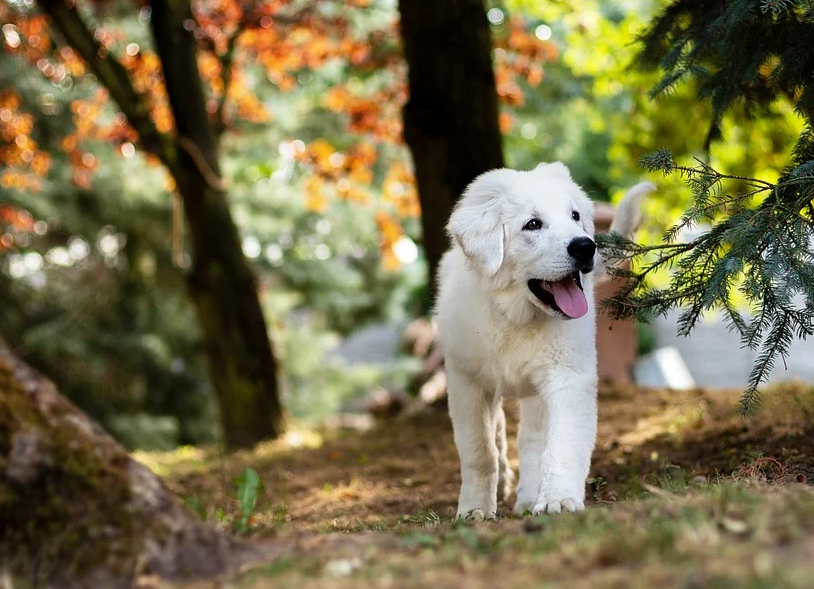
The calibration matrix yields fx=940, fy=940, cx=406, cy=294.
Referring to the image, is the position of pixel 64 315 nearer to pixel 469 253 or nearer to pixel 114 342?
pixel 114 342

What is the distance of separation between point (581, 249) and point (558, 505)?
107 cm

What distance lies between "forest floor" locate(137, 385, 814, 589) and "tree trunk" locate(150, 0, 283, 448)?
3103mm

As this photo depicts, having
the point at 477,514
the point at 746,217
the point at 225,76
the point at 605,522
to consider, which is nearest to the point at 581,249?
the point at 746,217

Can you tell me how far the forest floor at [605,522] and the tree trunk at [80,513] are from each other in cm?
23

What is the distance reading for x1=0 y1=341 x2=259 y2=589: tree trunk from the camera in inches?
108

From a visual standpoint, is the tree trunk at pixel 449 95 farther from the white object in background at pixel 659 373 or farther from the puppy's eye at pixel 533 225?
the white object in background at pixel 659 373

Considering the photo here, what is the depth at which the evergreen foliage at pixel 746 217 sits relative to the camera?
3676 millimetres

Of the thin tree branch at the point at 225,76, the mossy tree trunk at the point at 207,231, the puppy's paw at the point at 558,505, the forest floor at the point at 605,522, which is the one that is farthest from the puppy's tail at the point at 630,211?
the thin tree branch at the point at 225,76

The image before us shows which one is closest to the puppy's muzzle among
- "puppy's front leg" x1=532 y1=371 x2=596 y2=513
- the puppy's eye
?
the puppy's eye

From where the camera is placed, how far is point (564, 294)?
13.4 feet

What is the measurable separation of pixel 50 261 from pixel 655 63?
1164 cm

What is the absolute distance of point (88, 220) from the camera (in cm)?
1444

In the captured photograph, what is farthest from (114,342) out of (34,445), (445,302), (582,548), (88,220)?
(582,548)

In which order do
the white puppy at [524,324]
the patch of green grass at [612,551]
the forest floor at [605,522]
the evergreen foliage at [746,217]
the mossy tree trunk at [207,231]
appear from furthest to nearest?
1. the mossy tree trunk at [207,231]
2. the white puppy at [524,324]
3. the evergreen foliage at [746,217]
4. the forest floor at [605,522]
5. the patch of green grass at [612,551]
